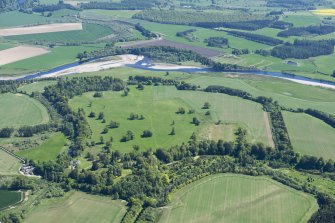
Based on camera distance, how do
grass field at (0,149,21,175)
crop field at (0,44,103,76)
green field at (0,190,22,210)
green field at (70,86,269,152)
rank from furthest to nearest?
crop field at (0,44,103,76), green field at (70,86,269,152), grass field at (0,149,21,175), green field at (0,190,22,210)

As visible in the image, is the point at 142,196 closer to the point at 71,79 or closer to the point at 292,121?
the point at 292,121

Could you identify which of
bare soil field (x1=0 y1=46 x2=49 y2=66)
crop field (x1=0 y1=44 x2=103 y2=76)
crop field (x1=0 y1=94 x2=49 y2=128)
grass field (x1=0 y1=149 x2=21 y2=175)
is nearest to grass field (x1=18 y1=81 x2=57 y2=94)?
crop field (x1=0 y1=94 x2=49 y2=128)

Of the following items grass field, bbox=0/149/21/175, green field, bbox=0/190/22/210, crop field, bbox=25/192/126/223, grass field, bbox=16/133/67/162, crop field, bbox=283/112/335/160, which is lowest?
crop field, bbox=25/192/126/223

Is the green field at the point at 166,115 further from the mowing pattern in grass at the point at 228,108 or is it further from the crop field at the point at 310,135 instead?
the crop field at the point at 310,135

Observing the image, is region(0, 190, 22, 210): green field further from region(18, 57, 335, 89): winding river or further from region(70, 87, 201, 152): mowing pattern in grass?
region(18, 57, 335, 89): winding river

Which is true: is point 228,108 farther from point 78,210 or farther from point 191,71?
point 78,210

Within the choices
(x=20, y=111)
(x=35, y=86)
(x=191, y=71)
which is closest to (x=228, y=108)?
(x=191, y=71)
